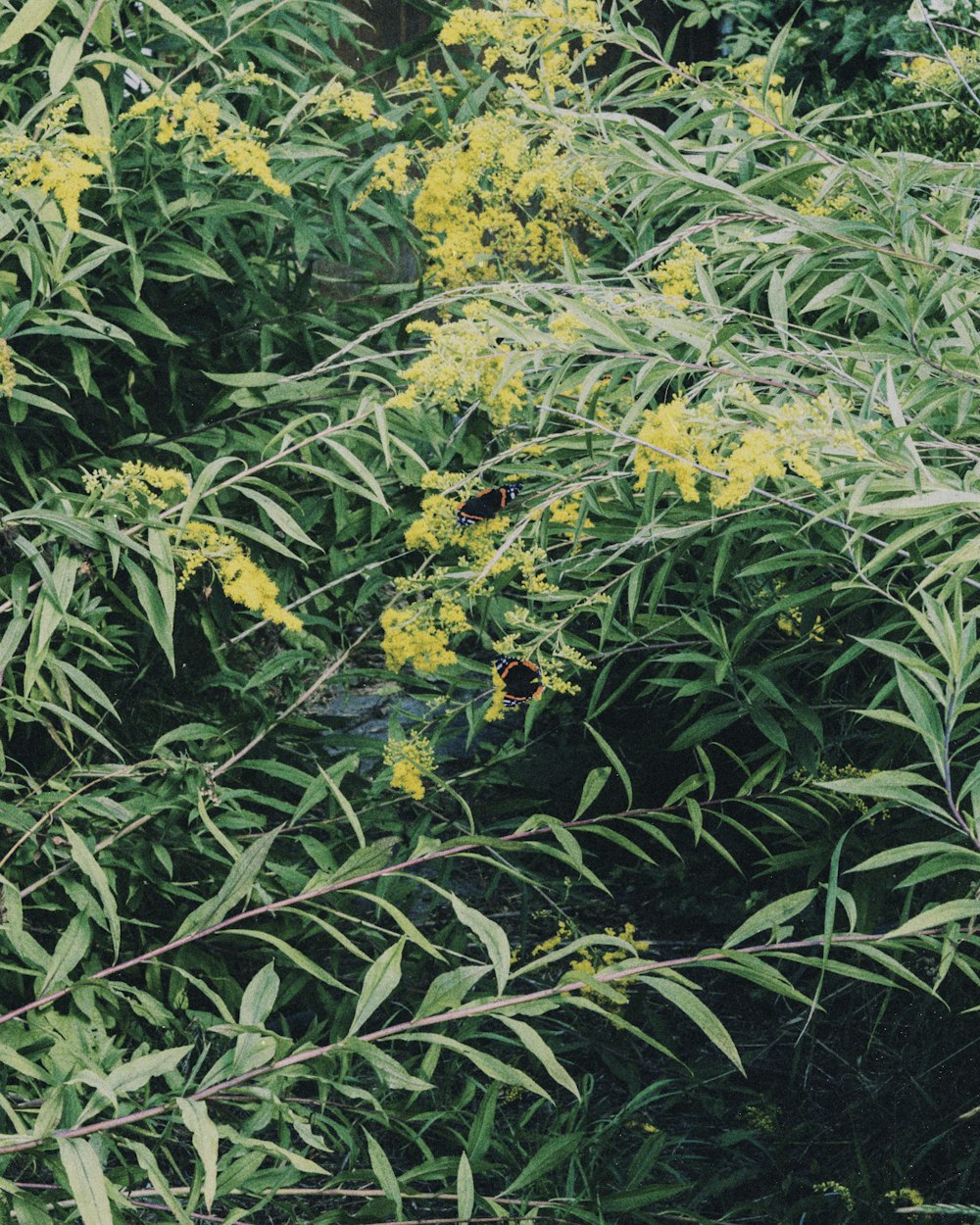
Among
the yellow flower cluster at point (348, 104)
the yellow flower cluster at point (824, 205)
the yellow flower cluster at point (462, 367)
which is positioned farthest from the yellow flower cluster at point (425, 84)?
the yellow flower cluster at point (462, 367)

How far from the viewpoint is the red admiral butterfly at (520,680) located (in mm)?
1763

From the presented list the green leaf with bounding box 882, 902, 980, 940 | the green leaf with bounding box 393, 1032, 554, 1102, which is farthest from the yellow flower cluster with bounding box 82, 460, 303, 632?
the green leaf with bounding box 882, 902, 980, 940

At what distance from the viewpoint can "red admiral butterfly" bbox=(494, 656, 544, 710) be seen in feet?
5.78

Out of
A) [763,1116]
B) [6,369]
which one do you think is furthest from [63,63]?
[763,1116]

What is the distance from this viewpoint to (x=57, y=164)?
63.6 inches

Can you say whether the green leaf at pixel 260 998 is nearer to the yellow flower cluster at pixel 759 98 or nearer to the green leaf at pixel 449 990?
the green leaf at pixel 449 990

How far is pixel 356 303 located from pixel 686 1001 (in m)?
1.46

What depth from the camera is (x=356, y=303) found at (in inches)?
96.6

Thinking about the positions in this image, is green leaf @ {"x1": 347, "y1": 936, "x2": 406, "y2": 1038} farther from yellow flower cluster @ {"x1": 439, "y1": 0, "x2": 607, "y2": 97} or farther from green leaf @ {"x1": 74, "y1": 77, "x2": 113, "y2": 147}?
yellow flower cluster @ {"x1": 439, "y1": 0, "x2": 607, "y2": 97}

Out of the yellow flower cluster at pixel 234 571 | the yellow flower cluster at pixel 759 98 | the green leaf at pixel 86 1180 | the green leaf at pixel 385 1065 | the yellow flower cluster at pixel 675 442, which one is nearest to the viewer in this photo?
the green leaf at pixel 86 1180

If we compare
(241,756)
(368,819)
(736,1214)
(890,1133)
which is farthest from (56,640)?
(890,1133)

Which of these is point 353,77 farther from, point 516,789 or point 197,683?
point 516,789

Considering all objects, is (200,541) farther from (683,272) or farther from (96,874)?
(683,272)

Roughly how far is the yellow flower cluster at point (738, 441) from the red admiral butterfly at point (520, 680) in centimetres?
30
